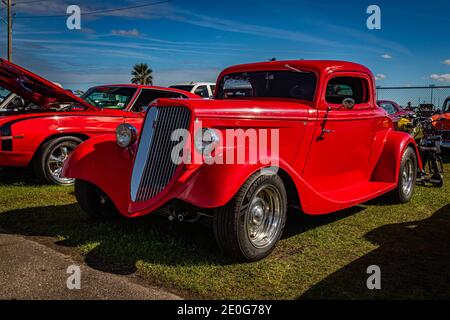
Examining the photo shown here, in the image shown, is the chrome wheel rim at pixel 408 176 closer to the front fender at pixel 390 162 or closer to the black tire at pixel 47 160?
the front fender at pixel 390 162

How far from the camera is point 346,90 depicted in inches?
204

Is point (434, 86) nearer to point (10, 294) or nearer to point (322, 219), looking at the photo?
point (322, 219)

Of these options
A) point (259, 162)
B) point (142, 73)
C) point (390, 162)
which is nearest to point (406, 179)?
point (390, 162)

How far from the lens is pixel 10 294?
9.76 ft

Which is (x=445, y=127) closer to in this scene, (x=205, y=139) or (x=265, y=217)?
(x=265, y=217)

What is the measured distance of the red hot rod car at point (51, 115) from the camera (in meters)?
6.16

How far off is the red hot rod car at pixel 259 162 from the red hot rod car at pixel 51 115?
2.19 meters

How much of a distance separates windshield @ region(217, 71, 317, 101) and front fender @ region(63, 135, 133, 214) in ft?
5.46

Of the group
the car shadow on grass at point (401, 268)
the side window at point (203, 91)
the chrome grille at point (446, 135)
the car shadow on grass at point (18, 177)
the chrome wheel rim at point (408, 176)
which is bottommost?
the car shadow on grass at point (401, 268)

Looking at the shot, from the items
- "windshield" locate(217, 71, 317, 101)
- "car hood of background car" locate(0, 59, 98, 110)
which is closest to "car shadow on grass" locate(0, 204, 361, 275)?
"windshield" locate(217, 71, 317, 101)

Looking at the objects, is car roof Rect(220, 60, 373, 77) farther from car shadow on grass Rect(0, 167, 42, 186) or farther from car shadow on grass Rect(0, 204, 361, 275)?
car shadow on grass Rect(0, 167, 42, 186)

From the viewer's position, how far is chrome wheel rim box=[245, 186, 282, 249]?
368cm

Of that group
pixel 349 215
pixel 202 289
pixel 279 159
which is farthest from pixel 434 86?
pixel 202 289

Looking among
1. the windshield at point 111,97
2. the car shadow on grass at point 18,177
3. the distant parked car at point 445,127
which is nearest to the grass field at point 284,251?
the car shadow on grass at point 18,177
